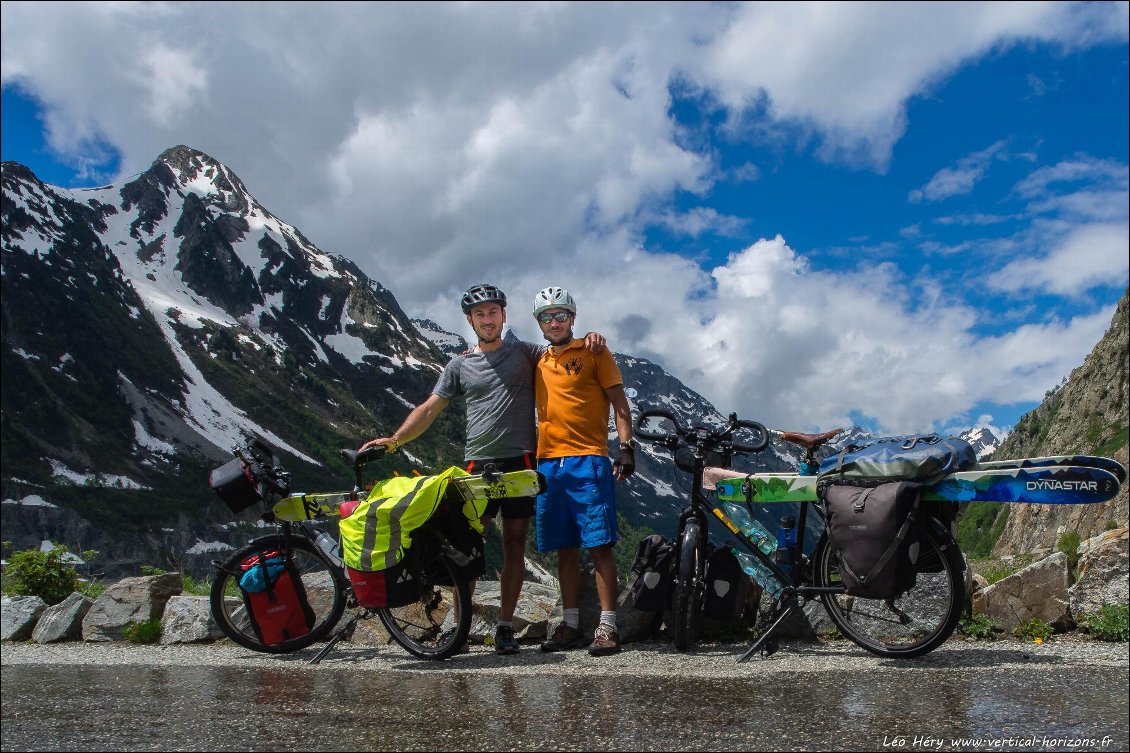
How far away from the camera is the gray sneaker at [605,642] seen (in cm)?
664

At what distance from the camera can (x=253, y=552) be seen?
7617mm

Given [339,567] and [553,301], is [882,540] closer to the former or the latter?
[553,301]

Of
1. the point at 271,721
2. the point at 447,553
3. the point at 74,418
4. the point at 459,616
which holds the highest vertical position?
the point at 74,418

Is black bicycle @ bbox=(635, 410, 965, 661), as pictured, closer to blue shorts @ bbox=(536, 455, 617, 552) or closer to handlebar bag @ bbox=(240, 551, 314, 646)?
blue shorts @ bbox=(536, 455, 617, 552)

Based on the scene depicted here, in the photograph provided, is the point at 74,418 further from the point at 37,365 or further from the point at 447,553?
the point at 447,553

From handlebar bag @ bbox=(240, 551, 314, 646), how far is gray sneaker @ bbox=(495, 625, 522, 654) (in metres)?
1.67

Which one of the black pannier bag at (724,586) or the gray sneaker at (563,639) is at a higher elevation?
the black pannier bag at (724,586)

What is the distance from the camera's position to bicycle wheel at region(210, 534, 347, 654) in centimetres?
746

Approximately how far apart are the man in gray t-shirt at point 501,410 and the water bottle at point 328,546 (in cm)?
102

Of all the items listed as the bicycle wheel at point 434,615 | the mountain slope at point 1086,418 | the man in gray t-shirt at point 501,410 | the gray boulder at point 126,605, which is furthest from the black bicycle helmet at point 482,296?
the mountain slope at point 1086,418

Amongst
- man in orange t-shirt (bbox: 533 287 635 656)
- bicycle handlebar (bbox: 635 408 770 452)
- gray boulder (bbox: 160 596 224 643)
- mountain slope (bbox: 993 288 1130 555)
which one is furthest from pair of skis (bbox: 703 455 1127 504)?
mountain slope (bbox: 993 288 1130 555)

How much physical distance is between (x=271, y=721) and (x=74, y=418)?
209m

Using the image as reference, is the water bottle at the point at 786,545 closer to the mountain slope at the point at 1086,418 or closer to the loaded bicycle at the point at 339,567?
the loaded bicycle at the point at 339,567

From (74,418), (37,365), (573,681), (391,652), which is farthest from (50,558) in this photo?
(37,365)
